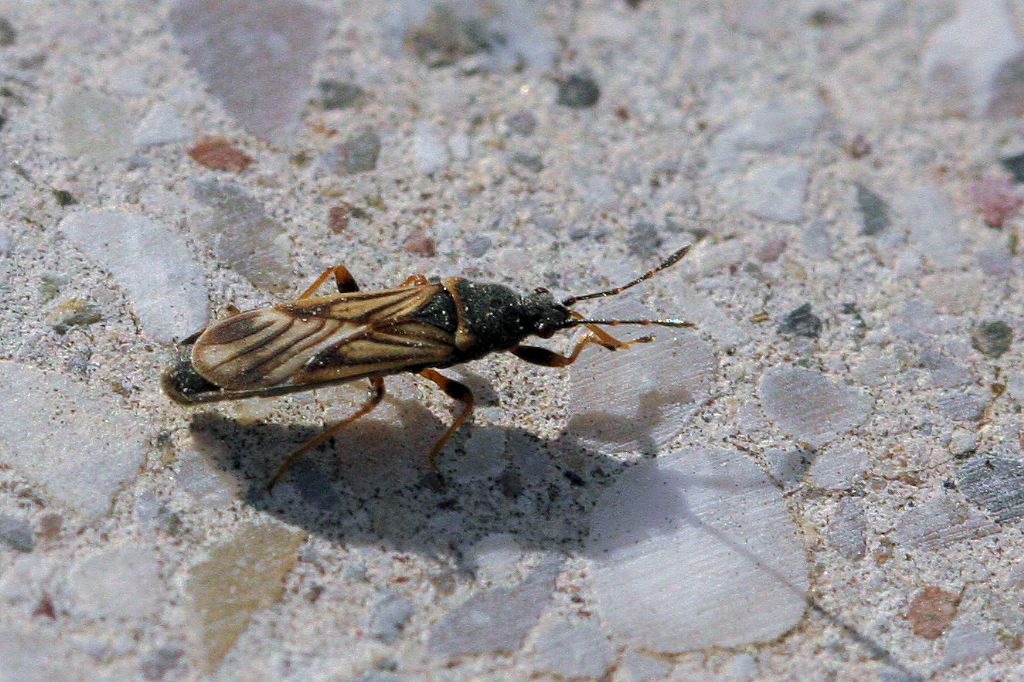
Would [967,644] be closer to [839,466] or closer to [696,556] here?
[839,466]

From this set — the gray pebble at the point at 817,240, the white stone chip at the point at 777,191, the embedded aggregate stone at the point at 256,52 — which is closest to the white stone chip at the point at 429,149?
the embedded aggregate stone at the point at 256,52

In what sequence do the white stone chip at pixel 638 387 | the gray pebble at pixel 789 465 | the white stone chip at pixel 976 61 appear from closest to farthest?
1. the gray pebble at pixel 789 465
2. the white stone chip at pixel 638 387
3. the white stone chip at pixel 976 61

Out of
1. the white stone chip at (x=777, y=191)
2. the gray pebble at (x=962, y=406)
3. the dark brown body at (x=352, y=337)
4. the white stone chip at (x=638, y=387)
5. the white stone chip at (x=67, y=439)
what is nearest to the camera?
the white stone chip at (x=67, y=439)

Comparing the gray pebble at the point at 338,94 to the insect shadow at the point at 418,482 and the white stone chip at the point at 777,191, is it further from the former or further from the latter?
the white stone chip at the point at 777,191

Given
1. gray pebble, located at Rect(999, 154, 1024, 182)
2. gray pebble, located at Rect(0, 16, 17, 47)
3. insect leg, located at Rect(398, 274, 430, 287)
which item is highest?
gray pebble, located at Rect(0, 16, 17, 47)

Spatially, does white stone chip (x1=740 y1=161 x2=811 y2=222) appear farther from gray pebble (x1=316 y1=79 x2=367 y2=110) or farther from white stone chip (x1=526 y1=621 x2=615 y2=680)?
white stone chip (x1=526 y1=621 x2=615 y2=680)

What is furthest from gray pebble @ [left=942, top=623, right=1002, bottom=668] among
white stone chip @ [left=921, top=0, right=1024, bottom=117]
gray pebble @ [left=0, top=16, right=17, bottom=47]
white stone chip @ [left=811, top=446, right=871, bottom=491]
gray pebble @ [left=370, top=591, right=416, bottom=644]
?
gray pebble @ [left=0, top=16, right=17, bottom=47]
